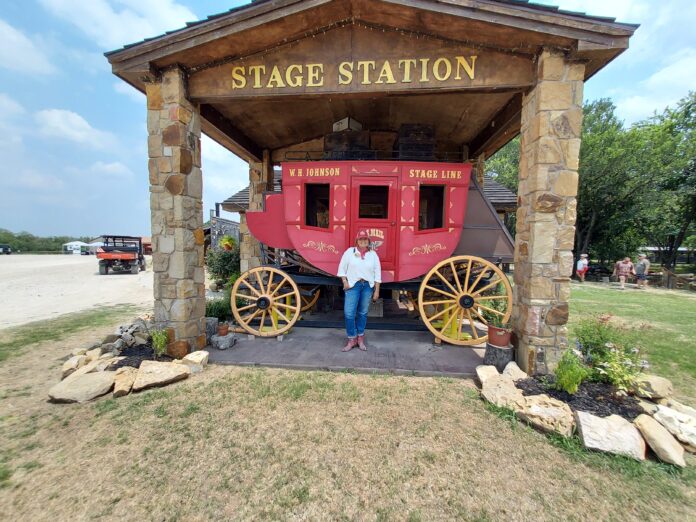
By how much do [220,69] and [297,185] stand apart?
190 centimetres

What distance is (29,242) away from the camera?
50.0 meters

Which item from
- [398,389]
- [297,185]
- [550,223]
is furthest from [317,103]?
[398,389]

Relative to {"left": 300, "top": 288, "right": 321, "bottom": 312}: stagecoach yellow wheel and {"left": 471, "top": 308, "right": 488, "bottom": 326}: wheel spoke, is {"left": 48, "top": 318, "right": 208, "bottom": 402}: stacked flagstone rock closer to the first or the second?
{"left": 300, "top": 288, "right": 321, "bottom": 312}: stagecoach yellow wheel

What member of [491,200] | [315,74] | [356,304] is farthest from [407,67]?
[491,200]

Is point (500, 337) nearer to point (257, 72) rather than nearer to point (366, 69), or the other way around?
point (366, 69)

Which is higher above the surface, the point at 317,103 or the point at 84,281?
the point at 317,103

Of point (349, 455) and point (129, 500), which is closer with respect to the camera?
point (129, 500)

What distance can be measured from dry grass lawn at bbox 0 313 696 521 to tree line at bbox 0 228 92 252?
68.9m

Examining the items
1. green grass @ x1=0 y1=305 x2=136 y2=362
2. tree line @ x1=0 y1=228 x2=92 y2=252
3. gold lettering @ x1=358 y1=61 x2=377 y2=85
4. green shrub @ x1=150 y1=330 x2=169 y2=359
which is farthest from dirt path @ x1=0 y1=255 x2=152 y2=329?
tree line @ x1=0 y1=228 x2=92 y2=252

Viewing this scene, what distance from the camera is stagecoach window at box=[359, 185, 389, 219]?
221 inches

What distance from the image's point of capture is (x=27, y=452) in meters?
2.33

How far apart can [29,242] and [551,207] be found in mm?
74449

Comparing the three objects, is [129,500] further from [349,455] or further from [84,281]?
[84,281]

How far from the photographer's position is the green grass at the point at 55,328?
15.3 ft
